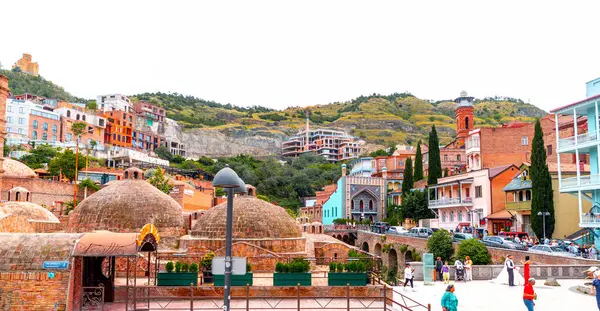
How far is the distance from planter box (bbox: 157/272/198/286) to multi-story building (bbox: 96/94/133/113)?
309 ft

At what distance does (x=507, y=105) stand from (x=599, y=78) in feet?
518

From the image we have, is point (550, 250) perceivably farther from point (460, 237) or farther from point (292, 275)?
point (292, 275)

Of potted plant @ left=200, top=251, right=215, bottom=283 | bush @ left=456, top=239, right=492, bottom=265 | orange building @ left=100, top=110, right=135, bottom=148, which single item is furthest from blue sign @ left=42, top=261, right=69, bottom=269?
orange building @ left=100, top=110, right=135, bottom=148

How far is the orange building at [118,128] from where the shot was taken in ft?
313

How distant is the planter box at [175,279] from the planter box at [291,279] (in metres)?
3.00

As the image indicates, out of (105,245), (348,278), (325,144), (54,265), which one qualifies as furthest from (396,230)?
(325,144)

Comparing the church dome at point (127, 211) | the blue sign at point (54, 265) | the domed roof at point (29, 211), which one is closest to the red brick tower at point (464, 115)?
the church dome at point (127, 211)

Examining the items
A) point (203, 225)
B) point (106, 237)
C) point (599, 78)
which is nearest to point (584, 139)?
point (599, 78)

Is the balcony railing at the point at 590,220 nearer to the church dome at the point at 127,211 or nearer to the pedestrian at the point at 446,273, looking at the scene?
the pedestrian at the point at 446,273

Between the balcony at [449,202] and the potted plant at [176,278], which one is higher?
the balcony at [449,202]

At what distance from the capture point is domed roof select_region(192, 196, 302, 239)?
86.7 feet

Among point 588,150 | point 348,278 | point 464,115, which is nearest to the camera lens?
point 348,278

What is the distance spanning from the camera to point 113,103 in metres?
109

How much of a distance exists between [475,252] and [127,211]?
19749 millimetres
